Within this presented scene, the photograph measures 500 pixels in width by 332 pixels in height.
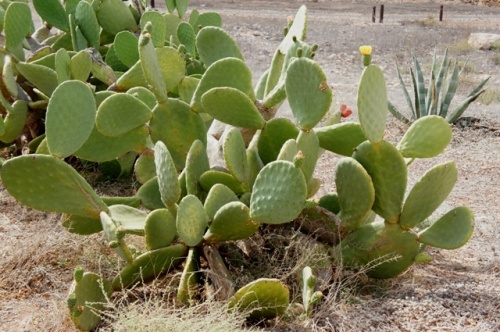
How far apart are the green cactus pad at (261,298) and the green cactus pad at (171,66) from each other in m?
1.46

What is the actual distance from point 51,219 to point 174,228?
40.3 inches

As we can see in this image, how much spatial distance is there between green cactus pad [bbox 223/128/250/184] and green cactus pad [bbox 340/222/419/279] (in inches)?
22.2

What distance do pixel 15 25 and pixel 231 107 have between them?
1.87m

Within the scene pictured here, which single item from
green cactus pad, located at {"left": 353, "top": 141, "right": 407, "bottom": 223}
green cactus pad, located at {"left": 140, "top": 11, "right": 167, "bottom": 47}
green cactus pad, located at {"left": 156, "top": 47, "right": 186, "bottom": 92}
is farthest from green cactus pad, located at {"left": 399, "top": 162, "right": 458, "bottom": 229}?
green cactus pad, located at {"left": 140, "top": 11, "right": 167, "bottom": 47}

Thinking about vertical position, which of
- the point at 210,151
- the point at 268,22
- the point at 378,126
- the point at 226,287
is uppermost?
the point at 378,126

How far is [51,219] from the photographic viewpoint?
12.0ft

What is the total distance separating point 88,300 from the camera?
267 centimetres

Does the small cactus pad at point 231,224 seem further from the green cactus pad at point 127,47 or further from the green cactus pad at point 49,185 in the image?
the green cactus pad at point 127,47

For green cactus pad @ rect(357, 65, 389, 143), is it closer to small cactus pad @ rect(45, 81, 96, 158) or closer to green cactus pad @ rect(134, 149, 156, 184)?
small cactus pad @ rect(45, 81, 96, 158)

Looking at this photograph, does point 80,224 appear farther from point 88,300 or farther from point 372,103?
point 372,103

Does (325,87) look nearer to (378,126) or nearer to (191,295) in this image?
(378,126)

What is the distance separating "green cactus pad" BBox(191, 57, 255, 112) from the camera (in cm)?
327

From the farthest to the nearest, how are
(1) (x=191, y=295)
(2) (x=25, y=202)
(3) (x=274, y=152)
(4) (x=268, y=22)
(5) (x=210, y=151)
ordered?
(4) (x=268, y=22) → (5) (x=210, y=151) → (3) (x=274, y=152) → (2) (x=25, y=202) → (1) (x=191, y=295)

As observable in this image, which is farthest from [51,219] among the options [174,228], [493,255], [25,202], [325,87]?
[493,255]
